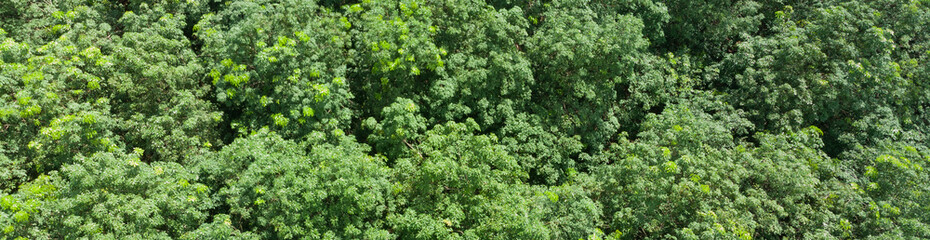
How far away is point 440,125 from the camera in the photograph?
18859mm

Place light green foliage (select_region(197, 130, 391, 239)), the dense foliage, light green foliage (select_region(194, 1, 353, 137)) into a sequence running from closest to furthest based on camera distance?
light green foliage (select_region(197, 130, 391, 239))
the dense foliage
light green foliage (select_region(194, 1, 353, 137))

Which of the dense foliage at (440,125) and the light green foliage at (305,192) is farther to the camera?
the dense foliage at (440,125)

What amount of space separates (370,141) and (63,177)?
8341mm

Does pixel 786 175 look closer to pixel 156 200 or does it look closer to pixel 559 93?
pixel 559 93

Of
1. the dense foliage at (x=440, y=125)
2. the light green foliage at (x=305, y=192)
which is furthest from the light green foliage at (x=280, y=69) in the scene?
the light green foliage at (x=305, y=192)

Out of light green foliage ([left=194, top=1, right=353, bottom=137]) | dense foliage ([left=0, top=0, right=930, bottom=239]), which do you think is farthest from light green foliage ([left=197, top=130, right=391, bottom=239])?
light green foliage ([left=194, top=1, right=353, bottom=137])

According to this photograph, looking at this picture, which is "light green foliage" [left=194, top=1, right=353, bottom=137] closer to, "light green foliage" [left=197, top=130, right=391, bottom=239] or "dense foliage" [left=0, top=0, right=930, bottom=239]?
"dense foliage" [left=0, top=0, right=930, bottom=239]

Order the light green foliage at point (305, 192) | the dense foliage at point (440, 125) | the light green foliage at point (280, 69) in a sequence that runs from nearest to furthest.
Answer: the light green foliage at point (305, 192)
the dense foliage at point (440, 125)
the light green foliage at point (280, 69)

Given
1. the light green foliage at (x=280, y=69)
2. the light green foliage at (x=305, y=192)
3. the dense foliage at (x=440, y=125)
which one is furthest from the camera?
the light green foliage at (x=280, y=69)

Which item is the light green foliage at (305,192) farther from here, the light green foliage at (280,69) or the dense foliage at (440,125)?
the light green foliage at (280,69)

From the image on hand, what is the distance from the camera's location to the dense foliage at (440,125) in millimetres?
16125

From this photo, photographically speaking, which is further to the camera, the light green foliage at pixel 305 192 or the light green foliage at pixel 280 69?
the light green foliage at pixel 280 69

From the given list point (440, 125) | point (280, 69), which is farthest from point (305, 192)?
point (280, 69)

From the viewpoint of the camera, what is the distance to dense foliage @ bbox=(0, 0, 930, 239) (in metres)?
16.1
